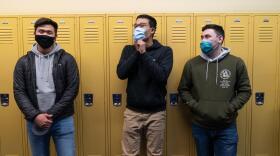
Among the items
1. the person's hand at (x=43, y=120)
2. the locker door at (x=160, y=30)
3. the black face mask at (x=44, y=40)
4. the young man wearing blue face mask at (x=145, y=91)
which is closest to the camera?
the person's hand at (x=43, y=120)

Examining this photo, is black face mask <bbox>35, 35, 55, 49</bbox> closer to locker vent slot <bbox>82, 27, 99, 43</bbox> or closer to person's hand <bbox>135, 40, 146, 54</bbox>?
locker vent slot <bbox>82, 27, 99, 43</bbox>

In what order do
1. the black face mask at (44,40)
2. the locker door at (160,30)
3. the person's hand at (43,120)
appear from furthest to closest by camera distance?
the locker door at (160,30)
the black face mask at (44,40)
the person's hand at (43,120)

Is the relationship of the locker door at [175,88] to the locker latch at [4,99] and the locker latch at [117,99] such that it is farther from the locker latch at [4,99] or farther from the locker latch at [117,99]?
the locker latch at [4,99]

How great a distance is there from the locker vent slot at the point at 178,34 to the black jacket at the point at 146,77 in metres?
0.37

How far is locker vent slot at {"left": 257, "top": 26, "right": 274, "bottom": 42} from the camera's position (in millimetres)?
3439

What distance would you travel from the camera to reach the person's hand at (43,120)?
9.05 ft

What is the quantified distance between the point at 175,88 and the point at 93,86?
2.85ft

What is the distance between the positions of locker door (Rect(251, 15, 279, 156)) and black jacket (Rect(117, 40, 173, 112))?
1042 millimetres

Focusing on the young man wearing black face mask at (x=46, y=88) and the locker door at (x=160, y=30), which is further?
the locker door at (x=160, y=30)

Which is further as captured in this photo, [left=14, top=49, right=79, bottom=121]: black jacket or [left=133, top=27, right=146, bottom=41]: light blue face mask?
[left=133, top=27, right=146, bottom=41]: light blue face mask

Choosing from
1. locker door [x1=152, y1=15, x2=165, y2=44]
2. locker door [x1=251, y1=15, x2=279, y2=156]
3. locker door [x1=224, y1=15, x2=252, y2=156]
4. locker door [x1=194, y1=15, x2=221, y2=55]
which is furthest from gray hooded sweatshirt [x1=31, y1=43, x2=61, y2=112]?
locker door [x1=251, y1=15, x2=279, y2=156]

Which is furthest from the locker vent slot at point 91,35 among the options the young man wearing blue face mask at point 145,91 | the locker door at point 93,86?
the young man wearing blue face mask at point 145,91

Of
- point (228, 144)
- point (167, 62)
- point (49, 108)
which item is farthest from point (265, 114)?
point (49, 108)

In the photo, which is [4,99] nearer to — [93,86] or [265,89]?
[93,86]
